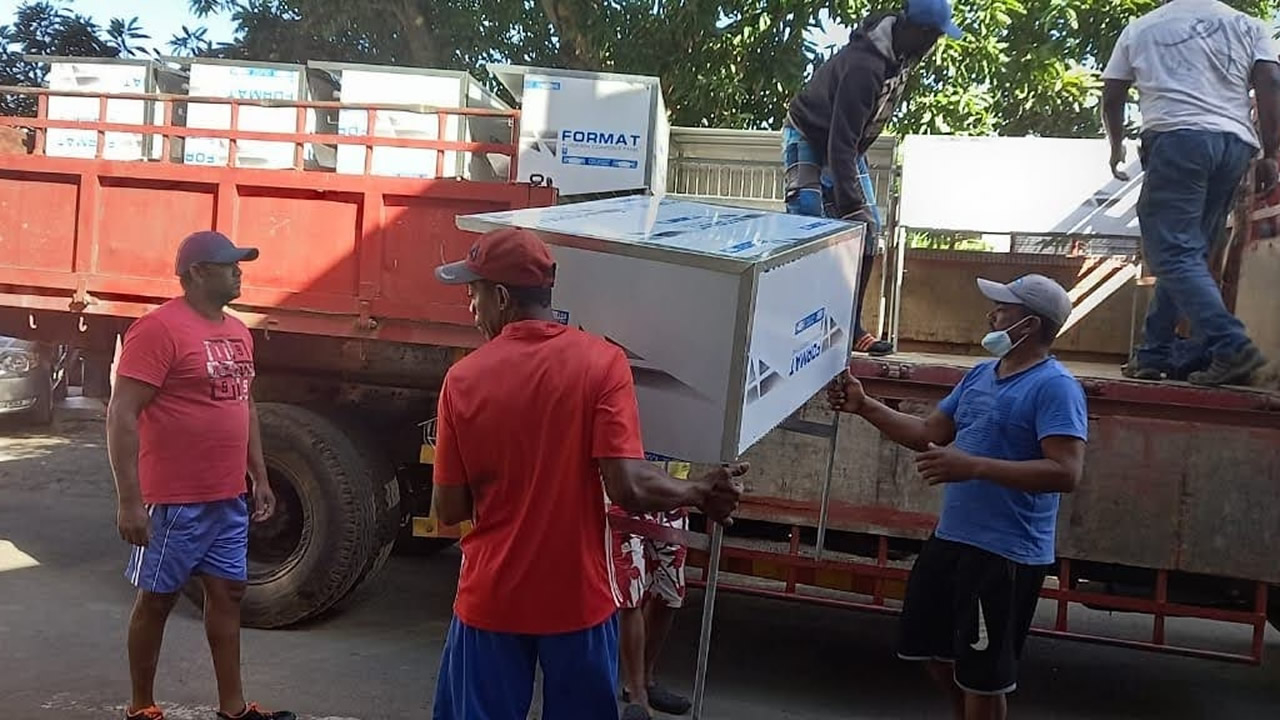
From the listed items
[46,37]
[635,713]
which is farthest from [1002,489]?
[46,37]

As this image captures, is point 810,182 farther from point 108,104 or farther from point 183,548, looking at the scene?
point 108,104

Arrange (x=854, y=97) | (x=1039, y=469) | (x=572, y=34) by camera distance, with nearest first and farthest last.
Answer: (x=1039, y=469)
(x=854, y=97)
(x=572, y=34)

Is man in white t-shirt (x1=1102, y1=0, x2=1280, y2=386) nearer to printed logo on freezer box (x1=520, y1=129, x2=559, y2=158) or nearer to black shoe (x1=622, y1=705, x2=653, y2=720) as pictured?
black shoe (x1=622, y1=705, x2=653, y2=720)

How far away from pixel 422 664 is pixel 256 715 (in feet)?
3.45

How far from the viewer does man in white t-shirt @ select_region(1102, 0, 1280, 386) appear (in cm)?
413

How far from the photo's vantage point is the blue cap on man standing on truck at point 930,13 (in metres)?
4.15

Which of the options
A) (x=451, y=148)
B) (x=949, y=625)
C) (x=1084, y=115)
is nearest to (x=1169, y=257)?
(x=949, y=625)

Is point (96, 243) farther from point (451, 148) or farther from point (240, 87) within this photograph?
point (451, 148)

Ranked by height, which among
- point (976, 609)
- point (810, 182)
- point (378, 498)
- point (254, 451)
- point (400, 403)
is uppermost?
point (810, 182)

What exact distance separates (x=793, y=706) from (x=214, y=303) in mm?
2652

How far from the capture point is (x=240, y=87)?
5.48m

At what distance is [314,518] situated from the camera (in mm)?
4852

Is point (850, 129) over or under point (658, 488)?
over

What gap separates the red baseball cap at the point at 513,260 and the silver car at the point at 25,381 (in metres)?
9.77
